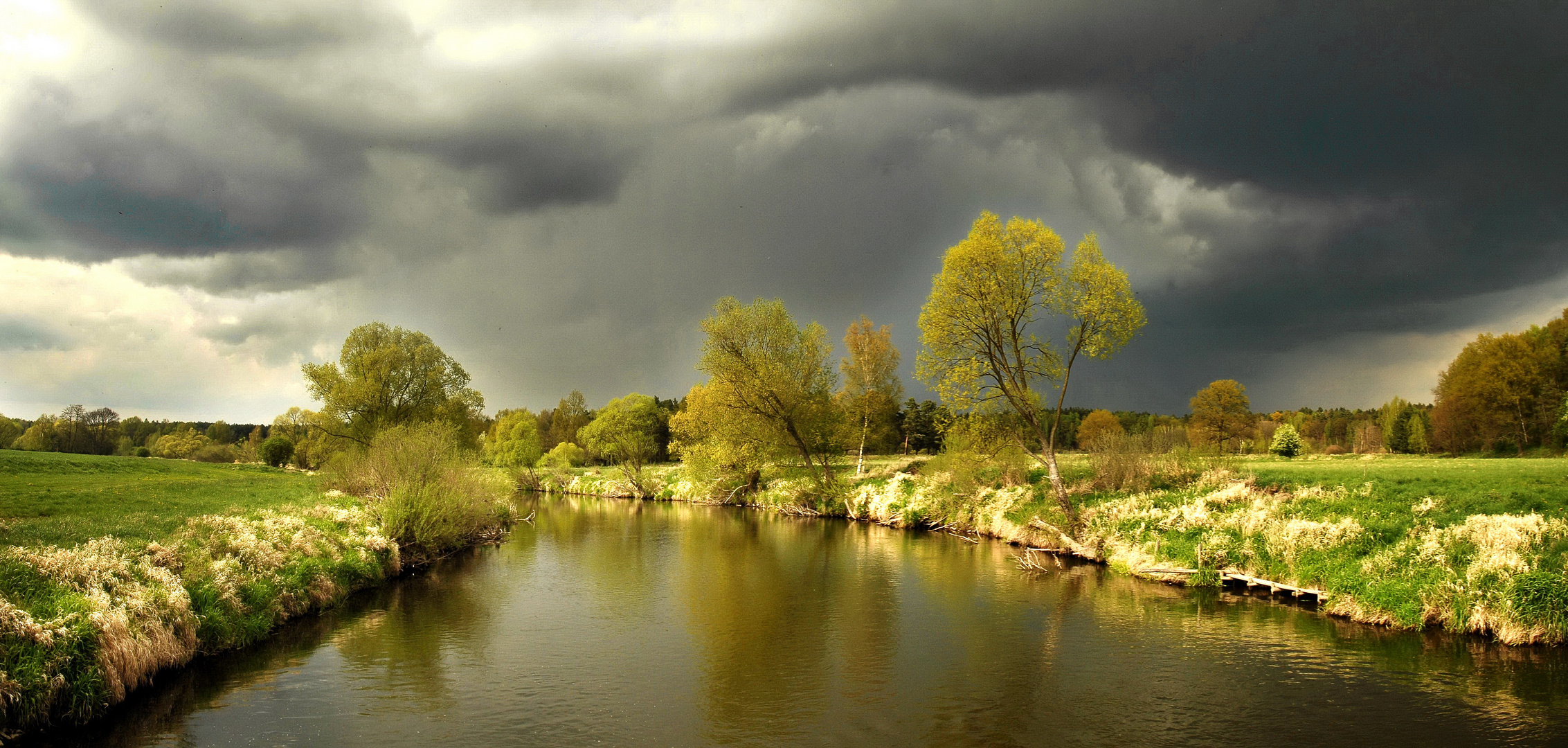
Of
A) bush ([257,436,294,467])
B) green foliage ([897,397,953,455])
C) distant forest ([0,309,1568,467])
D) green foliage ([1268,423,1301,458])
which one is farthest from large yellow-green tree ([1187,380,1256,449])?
bush ([257,436,294,467])

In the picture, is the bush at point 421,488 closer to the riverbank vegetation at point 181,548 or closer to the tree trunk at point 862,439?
the riverbank vegetation at point 181,548

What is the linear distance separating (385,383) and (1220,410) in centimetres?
8127

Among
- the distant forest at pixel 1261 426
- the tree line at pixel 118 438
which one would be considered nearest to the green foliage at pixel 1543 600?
the distant forest at pixel 1261 426

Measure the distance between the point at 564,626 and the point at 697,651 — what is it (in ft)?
15.1

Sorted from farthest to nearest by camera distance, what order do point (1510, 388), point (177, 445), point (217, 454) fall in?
point (217, 454) → point (177, 445) → point (1510, 388)

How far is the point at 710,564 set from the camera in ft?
99.3

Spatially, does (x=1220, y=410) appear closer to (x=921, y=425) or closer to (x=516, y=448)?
(x=921, y=425)

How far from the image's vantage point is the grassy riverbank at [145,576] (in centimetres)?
1118

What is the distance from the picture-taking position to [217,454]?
98.0 m

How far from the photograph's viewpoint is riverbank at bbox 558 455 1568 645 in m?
16.1

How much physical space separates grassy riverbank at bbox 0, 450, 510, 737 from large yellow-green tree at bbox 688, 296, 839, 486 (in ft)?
82.6

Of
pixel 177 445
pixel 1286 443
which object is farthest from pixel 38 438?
pixel 1286 443

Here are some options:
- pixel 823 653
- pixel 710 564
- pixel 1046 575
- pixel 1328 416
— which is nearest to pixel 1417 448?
pixel 1328 416

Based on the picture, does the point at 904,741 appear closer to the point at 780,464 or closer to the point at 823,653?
the point at 823,653
